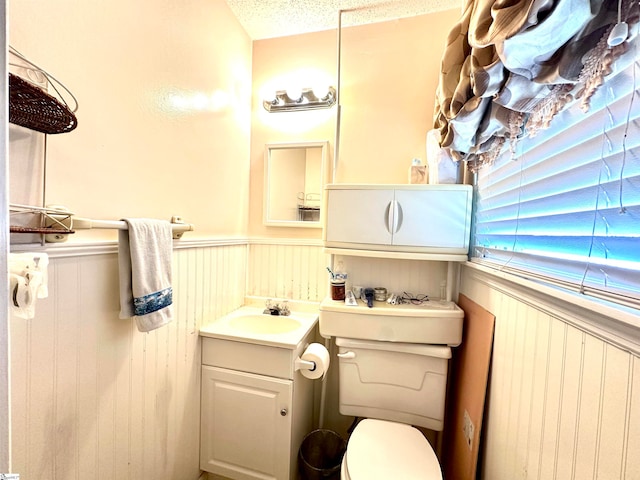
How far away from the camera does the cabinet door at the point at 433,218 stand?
133cm

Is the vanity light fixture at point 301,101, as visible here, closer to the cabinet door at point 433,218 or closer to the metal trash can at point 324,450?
the cabinet door at point 433,218

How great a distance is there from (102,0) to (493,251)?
1701 mm

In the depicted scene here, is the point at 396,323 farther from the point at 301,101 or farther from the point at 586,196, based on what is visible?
the point at 301,101

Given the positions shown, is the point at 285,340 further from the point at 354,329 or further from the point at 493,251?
the point at 493,251

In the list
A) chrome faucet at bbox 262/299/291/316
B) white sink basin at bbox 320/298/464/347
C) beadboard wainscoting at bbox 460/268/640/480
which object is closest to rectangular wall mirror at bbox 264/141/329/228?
chrome faucet at bbox 262/299/291/316

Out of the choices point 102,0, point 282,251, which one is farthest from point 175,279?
point 102,0

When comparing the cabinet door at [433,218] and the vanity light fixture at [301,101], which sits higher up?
the vanity light fixture at [301,101]

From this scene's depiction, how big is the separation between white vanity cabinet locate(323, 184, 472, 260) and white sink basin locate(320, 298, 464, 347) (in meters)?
0.28

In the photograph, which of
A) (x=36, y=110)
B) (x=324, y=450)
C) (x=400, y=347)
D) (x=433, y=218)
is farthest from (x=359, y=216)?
(x=324, y=450)

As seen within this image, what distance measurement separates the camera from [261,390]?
4.38 feet

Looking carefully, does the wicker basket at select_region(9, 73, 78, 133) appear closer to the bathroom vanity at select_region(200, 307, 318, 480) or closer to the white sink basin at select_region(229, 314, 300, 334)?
the bathroom vanity at select_region(200, 307, 318, 480)

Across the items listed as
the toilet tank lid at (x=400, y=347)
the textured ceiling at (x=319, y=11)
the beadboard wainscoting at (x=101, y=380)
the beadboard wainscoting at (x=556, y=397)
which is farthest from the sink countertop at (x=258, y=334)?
the textured ceiling at (x=319, y=11)

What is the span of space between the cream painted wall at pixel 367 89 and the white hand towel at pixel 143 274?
0.90 meters

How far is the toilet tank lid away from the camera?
133cm
